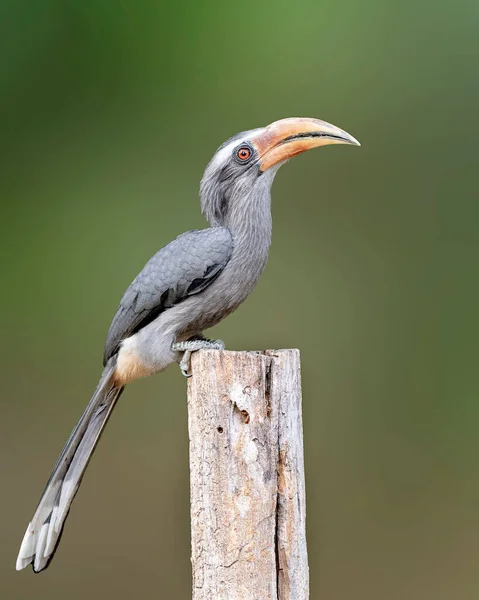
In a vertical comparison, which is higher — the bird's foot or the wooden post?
the bird's foot

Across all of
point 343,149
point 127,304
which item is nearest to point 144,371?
point 127,304

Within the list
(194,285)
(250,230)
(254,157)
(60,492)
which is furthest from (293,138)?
(60,492)

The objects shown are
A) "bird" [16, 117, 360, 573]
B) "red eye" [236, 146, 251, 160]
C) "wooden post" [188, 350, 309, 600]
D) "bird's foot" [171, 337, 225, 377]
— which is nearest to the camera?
"wooden post" [188, 350, 309, 600]

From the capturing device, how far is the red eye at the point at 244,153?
2736 mm

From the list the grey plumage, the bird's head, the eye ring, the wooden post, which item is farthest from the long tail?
the eye ring

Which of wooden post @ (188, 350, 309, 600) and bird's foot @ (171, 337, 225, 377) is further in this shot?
Result: bird's foot @ (171, 337, 225, 377)

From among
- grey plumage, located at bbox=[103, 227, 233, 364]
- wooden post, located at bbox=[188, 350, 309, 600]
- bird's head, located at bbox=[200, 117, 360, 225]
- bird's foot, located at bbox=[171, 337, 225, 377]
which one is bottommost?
wooden post, located at bbox=[188, 350, 309, 600]

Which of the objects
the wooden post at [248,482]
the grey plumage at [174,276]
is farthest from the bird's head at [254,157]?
the wooden post at [248,482]

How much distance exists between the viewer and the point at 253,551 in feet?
7.13

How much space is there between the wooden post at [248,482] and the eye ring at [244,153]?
0.79 metres

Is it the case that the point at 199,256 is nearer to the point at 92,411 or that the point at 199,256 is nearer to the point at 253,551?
→ the point at 92,411

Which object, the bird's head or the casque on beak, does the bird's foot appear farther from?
the casque on beak

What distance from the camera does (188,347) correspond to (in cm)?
257

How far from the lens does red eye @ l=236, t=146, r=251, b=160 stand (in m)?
2.74
